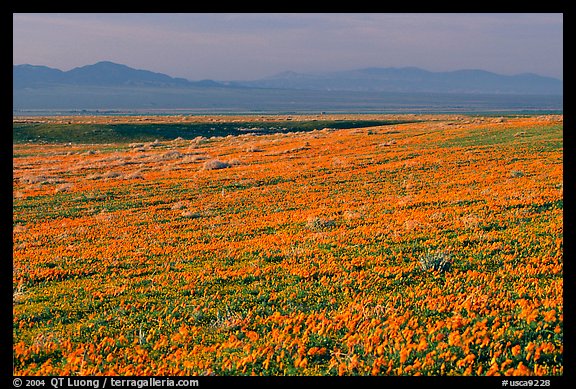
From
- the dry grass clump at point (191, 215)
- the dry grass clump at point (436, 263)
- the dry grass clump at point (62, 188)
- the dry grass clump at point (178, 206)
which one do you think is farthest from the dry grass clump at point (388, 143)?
the dry grass clump at point (436, 263)

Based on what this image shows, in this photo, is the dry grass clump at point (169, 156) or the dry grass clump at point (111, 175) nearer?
the dry grass clump at point (111, 175)

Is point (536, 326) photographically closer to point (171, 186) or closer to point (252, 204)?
point (252, 204)

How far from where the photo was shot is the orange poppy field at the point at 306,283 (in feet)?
20.7

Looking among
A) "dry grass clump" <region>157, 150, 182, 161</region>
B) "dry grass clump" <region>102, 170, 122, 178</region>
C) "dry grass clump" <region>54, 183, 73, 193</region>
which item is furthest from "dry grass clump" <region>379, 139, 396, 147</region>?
"dry grass clump" <region>54, 183, 73, 193</region>

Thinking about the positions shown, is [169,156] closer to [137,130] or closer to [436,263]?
[436,263]

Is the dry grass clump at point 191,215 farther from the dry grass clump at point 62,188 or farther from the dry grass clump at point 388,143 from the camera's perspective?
the dry grass clump at point 388,143

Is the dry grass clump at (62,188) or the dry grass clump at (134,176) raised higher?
the dry grass clump at (134,176)

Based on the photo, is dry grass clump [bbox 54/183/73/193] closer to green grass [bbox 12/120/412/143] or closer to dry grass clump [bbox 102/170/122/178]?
dry grass clump [bbox 102/170/122/178]

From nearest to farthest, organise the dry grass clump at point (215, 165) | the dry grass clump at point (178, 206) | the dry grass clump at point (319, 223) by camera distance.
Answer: the dry grass clump at point (319, 223), the dry grass clump at point (178, 206), the dry grass clump at point (215, 165)

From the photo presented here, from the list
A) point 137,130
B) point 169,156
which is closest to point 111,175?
point 169,156

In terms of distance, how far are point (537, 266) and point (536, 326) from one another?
8.62 feet

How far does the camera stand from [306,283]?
29.8 ft
